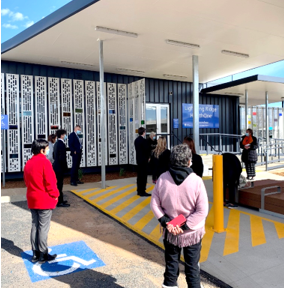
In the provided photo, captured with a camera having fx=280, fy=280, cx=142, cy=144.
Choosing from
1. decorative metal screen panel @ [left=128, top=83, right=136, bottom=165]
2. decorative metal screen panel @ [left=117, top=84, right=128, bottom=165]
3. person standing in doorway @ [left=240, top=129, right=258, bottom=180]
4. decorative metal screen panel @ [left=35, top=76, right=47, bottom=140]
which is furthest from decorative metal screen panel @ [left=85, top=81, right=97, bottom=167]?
person standing in doorway @ [left=240, top=129, right=258, bottom=180]

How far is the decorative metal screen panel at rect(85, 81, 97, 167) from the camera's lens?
11266 millimetres

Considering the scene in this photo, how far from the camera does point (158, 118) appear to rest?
1316 centimetres

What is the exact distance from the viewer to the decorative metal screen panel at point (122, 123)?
1197 cm

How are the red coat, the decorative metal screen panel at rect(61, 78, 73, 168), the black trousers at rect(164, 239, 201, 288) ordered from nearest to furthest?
the black trousers at rect(164, 239, 201, 288) → the red coat → the decorative metal screen panel at rect(61, 78, 73, 168)

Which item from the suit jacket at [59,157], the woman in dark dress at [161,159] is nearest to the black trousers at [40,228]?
the suit jacket at [59,157]

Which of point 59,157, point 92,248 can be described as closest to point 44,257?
point 92,248

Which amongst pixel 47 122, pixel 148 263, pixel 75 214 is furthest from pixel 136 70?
pixel 148 263

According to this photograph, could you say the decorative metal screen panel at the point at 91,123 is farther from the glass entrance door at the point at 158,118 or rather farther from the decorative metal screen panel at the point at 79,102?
the glass entrance door at the point at 158,118

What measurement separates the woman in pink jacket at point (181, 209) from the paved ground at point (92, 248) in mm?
678

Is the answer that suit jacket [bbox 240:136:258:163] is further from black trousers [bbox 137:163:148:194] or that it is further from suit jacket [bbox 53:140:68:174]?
suit jacket [bbox 53:140:68:174]

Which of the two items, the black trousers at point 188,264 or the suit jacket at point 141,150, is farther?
the suit jacket at point 141,150

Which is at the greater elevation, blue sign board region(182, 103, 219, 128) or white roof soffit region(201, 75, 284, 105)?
white roof soffit region(201, 75, 284, 105)

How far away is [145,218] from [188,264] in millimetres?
2999

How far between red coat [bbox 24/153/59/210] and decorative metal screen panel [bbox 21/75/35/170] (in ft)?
22.9
